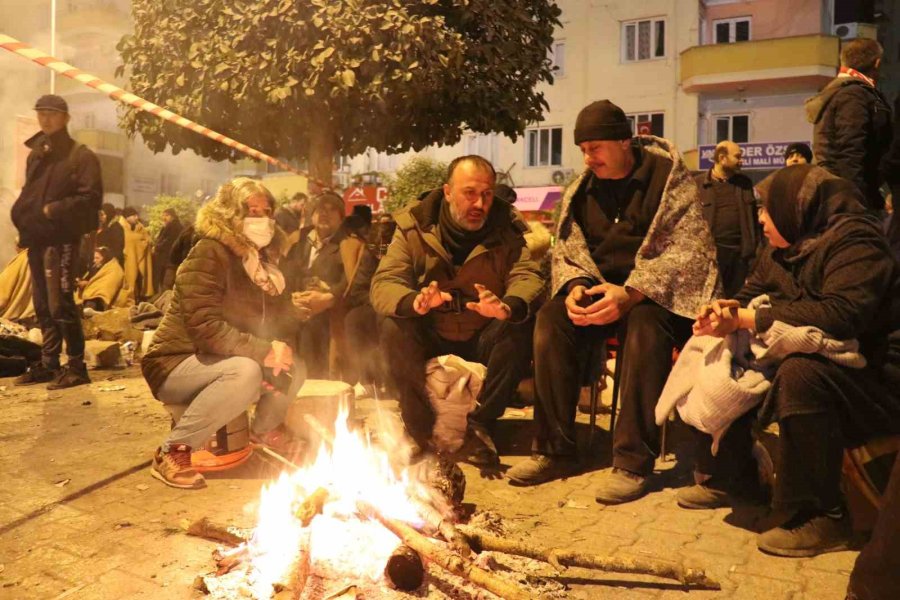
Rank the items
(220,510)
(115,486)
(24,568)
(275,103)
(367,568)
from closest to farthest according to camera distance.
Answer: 1. (367,568)
2. (24,568)
3. (220,510)
4. (115,486)
5. (275,103)

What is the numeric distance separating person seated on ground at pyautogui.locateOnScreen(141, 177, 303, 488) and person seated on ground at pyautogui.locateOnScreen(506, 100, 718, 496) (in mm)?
1600

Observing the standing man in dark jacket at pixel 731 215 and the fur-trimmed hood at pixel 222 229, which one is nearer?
the fur-trimmed hood at pixel 222 229

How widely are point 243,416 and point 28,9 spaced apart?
53.9 feet

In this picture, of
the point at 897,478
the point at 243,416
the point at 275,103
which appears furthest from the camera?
the point at 275,103

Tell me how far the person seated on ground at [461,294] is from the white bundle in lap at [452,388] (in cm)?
5

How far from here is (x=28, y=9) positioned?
17203 mm

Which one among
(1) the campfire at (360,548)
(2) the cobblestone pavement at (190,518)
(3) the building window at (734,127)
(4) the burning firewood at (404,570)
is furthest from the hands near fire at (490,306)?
(3) the building window at (734,127)

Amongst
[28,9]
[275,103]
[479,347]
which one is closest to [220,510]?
[479,347]

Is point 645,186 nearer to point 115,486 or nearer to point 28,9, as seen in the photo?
point 115,486

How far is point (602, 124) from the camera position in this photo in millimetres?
4527

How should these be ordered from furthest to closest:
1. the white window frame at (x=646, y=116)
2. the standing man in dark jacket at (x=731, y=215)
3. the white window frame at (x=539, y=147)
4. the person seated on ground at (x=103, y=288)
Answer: the white window frame at (x=539, y=147)
the white window frame at (x=646, y=116)
the person seated on ground at (x=103, y=288)
the standing man in dark jacket at (x=731, y=215)

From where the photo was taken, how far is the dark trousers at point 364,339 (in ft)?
21.6

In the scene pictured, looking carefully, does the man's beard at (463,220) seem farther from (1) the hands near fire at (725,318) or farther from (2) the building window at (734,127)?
(2) the building window at (734,127)

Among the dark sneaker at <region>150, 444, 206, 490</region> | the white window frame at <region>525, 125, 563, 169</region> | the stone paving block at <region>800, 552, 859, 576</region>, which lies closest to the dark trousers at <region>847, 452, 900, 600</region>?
the stone paving block at <region>800, 552, 859, 576</region>
